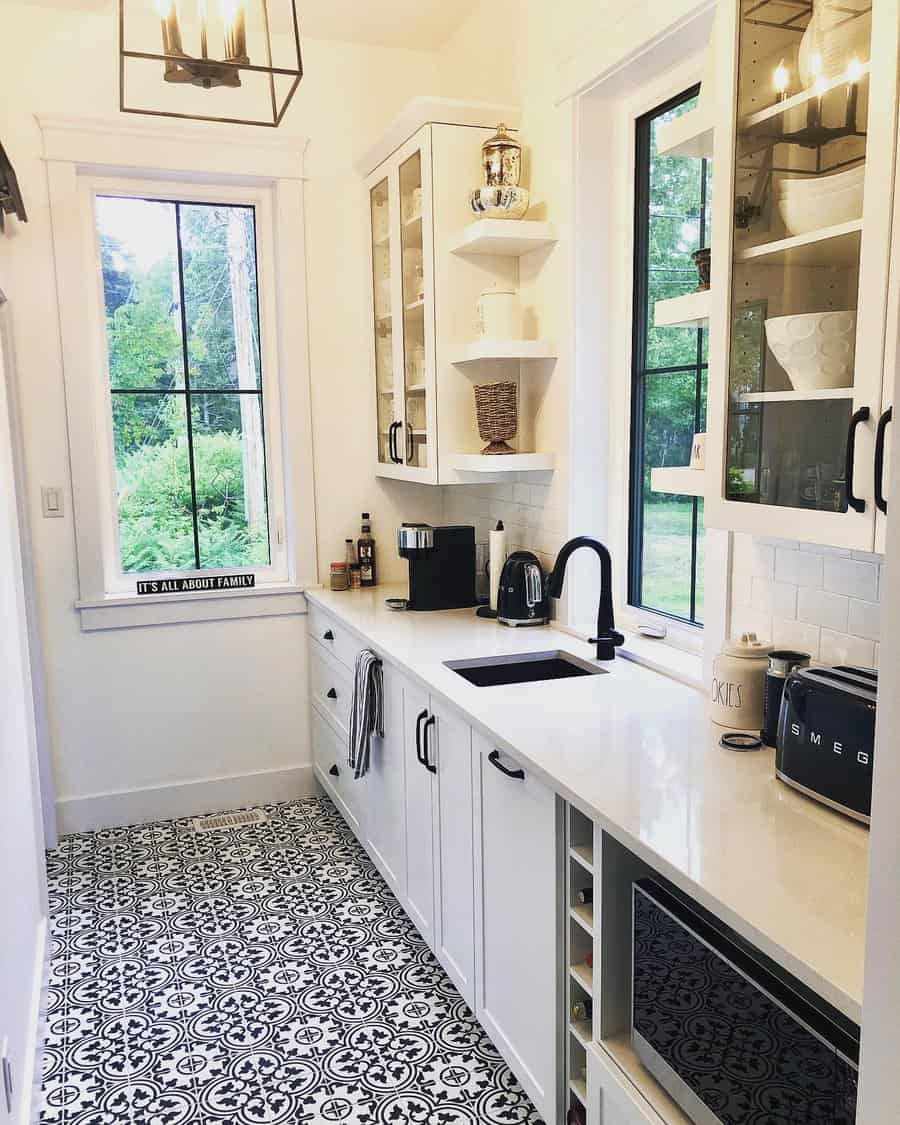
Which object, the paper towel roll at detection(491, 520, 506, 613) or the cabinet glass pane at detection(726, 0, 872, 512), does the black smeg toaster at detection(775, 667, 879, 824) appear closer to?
the cabinet glass pane at detection(726, 0, 872, 512)

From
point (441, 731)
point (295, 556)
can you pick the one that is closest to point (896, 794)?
point (441, 731)

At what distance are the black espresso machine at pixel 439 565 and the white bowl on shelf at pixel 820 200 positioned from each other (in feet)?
6.31

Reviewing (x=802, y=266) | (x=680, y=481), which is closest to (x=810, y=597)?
(x=680, y=481)

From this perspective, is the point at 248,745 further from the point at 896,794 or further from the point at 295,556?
the point at 896,794

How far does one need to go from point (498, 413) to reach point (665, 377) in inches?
23.6

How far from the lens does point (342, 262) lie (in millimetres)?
3760

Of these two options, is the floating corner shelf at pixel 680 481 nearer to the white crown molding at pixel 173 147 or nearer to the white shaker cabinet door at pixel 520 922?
the white shaker cabinet door at pixel 520 922

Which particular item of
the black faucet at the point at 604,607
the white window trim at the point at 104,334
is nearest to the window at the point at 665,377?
the black faucet at the point at 604,607

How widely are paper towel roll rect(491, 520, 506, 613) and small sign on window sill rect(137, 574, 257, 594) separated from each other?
1.10 metres

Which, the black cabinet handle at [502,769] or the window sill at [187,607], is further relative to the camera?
the window sill at [187,607]

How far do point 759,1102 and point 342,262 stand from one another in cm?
329

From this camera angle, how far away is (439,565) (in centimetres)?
340

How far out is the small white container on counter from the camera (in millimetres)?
1990

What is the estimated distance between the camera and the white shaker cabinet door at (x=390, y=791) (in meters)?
2.76
